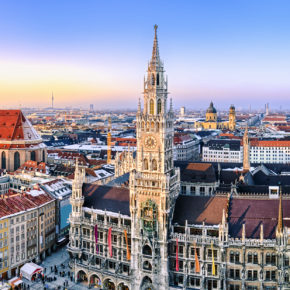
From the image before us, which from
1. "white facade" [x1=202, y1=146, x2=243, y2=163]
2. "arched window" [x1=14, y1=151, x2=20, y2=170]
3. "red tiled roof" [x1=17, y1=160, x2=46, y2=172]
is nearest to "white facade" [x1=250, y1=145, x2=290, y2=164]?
"white facade" [x1=202, y1=146, x2=243, y2=163]

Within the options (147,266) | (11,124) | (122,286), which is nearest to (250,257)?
(147,266)

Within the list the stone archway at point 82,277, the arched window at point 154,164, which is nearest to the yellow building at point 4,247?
the stone archway at point 82,277

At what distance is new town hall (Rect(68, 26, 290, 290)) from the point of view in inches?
2493

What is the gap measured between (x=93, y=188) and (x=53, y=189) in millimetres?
21224

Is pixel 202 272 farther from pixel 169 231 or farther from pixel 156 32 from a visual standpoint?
pixel 156 32

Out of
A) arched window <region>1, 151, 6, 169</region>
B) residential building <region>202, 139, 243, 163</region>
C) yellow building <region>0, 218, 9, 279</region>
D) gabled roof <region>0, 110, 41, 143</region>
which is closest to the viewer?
yellow building <region>0, 218, 9, 279</region>

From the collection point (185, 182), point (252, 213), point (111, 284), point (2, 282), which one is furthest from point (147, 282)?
point (185, 182)

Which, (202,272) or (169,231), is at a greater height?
(169,231)

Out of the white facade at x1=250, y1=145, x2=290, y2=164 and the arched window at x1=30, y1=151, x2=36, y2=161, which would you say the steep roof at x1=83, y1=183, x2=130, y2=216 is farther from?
the white facade at x1=250, y1=145, x2=290, y2=164

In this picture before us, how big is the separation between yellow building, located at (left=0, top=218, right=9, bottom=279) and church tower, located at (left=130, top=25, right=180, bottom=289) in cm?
2858

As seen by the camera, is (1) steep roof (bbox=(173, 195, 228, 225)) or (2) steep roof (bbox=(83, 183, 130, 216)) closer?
(1) steep roof (bbox=(173, 195, 228, 225))

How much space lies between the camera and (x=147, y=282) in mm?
69500

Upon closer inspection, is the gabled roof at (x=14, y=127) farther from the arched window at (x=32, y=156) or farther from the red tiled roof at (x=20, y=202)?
the red tiled roof at (x=20, y=202)

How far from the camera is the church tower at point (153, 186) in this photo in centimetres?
6769
